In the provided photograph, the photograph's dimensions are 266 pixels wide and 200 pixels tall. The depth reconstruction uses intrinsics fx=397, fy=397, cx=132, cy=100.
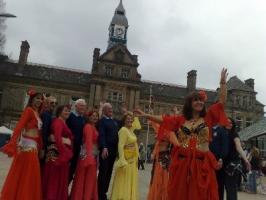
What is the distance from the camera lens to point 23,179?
5902 mm

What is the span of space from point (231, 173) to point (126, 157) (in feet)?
6.17

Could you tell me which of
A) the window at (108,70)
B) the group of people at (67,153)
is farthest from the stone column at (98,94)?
the group of people at (67,153)

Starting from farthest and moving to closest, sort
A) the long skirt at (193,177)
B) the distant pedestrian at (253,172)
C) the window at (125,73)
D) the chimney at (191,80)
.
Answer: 1. the chimney at (191,80)
2. the window at (125,73)
3. the distant pedestrian at (253,172)
4. the long skirt at (193,177)

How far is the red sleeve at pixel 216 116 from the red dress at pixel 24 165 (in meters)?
2.80

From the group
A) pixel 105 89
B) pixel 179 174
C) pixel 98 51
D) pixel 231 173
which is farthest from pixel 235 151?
pixel 98 51

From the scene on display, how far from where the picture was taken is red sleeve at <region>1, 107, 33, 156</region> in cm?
590

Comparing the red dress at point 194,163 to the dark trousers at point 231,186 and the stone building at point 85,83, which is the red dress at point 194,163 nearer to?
the dark trousers at point 231,186

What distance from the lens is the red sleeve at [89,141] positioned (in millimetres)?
6745

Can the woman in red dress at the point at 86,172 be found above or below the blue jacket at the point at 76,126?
below

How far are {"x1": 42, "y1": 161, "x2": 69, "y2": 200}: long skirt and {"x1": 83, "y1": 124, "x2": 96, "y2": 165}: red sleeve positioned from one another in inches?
17.7

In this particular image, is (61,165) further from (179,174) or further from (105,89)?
(105,89)

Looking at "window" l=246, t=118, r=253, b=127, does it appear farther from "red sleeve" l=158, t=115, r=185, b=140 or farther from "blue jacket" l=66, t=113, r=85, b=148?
"red sleeve" l=158, t=115, r=185, b=140

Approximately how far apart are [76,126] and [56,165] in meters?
0.90

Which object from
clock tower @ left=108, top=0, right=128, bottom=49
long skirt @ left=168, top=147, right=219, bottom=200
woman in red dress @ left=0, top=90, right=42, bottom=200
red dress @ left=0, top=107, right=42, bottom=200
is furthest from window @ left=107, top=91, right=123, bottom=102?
long skirt @ left=168, top=147, right=219, bottom=200
